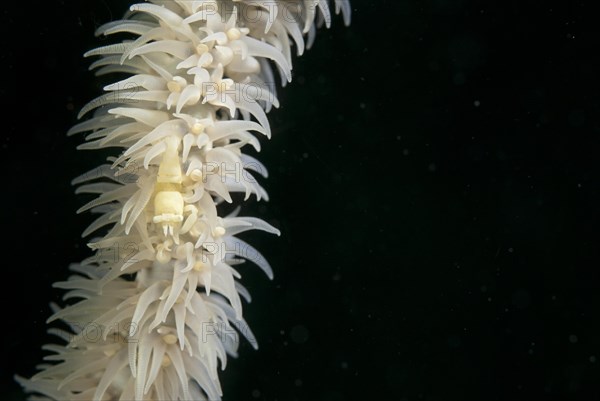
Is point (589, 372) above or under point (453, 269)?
under

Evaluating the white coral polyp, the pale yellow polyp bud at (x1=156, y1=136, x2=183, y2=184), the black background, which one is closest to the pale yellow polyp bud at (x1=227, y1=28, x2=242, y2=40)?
the white coral polyp

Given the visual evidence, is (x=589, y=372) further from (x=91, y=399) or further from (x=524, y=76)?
(x=91, y=399)

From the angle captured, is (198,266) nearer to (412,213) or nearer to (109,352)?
(109,352)

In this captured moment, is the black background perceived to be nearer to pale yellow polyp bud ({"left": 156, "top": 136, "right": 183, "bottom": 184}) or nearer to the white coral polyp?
the white coral polyp

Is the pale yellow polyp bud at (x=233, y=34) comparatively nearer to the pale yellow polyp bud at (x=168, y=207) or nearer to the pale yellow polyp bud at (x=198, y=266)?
the pale yellow polyp bud at (x=168, y=207)

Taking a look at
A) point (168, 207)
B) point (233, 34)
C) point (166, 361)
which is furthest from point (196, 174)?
point (166, 361)

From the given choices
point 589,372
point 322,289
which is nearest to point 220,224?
point 322,289
